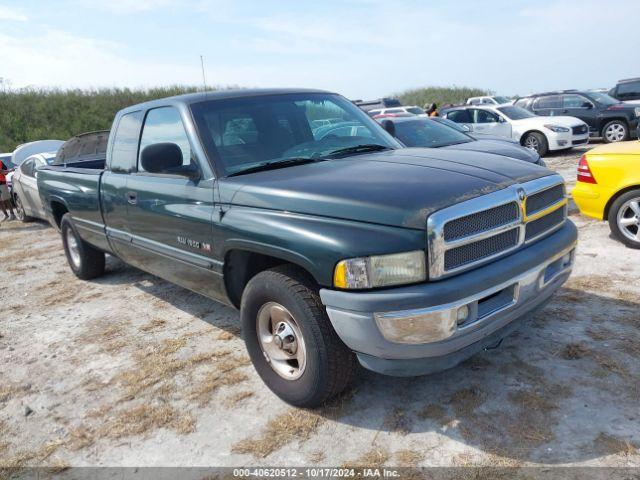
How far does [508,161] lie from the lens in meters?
3.32

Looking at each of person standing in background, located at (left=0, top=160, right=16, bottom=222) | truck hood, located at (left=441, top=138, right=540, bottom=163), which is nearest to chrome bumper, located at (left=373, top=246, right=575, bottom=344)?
truck hood, located at (left=441, top=138, right=540, bottom=163)

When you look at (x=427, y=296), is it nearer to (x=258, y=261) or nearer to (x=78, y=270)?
(x=258, y=261)

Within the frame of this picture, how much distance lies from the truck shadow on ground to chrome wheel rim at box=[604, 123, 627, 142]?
13.6 metres

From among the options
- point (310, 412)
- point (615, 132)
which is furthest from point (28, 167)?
point (615, 132)

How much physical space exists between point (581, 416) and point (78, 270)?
218 inches

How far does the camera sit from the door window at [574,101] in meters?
16.1

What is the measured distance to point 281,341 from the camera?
10.1ft

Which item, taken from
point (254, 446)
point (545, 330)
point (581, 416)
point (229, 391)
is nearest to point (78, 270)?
point (229, 391)

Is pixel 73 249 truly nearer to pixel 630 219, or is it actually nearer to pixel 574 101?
pixel 630 219

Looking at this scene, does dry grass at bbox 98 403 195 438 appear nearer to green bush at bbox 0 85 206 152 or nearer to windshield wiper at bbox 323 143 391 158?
windshield wiper at bbox 323 143 391 158

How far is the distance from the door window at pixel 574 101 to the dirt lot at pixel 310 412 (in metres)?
13.3

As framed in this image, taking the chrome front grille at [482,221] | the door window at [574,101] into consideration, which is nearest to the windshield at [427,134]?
the chrome front grille at [482,221]

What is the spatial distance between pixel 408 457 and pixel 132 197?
2951 mm

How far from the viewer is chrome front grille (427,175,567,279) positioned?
2.48 metres
